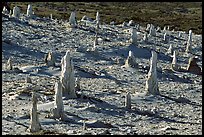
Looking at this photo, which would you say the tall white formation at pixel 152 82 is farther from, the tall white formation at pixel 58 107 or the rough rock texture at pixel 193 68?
the rough rock texture at pixel 193 68

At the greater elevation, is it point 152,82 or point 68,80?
point 68,80

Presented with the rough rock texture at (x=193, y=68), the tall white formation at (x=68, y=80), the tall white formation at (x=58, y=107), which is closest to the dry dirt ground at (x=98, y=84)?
the tall white formation at (x=58, y=107)

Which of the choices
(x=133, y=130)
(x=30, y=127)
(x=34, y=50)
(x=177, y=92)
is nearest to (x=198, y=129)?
(x=133, y=130)

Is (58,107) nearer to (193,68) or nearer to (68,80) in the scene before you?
(68,80)

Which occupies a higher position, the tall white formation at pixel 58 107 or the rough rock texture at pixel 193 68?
the tall white formation at pixel 58 107

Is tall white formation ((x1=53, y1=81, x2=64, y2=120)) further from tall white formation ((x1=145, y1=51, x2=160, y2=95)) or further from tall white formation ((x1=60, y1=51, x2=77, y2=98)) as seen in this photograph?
tall white formation ((x1=145, y1=51, x2=160, y2=95))

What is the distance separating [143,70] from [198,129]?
1186 cm

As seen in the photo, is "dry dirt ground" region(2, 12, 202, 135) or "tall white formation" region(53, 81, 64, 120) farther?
"tall white formation" region(53, 81, 64, 120)

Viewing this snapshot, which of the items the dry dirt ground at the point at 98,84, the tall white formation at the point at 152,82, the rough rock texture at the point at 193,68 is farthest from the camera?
the rough rock texture at the point at 193,68

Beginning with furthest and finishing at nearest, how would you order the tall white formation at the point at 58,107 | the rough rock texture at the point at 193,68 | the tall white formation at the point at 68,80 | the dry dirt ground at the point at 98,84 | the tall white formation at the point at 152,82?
the rough rock texture at the point at 193,68, the tall white formation at the point at 152,82, the tall white formation at the point at 68,80, the tall white formation at the point at 58,107, the dry dirt ground at the point at 98,84

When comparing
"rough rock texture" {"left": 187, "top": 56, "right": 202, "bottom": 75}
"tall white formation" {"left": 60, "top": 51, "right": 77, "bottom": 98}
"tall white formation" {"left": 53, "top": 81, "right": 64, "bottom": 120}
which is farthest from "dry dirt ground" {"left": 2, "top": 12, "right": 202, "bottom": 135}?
"rough rock texture" {"left": 187, "top": 56, "right": 202, "bottom": 75}

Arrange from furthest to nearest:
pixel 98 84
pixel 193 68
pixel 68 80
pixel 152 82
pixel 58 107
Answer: pixel 193 68
pixel 98 84
pixel 152 82
pixel 68 80
pixel 58 107

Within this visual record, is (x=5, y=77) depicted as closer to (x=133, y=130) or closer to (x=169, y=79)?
(x=169, y=79)

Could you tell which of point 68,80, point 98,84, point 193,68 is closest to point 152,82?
point 98,84
